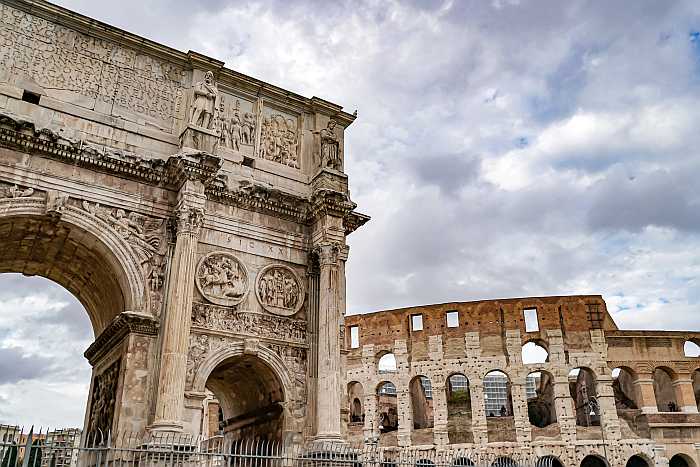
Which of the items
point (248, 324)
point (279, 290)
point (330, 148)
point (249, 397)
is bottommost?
point (249, 397)

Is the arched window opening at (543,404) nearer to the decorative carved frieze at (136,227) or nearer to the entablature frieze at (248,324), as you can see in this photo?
the entablature frieze at (248,324)

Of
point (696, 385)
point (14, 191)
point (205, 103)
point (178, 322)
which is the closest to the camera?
point (14, 191)

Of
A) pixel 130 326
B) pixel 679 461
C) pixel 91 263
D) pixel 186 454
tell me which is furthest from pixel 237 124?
pixel 679 461

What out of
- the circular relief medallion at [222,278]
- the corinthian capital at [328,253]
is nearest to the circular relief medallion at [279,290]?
the circular relief medallion at [222,278]

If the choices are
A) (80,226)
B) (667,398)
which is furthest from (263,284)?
(667,398)

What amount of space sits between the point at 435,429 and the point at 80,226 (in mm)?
20841

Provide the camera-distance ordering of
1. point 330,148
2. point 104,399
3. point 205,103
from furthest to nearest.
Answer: point 330,148 → point 205,103 → point 104,399

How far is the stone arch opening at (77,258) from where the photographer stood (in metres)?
10.6

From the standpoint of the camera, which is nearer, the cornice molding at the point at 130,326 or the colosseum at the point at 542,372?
the cornice molding at the point at 130,326

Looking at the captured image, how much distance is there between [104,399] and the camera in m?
11.1

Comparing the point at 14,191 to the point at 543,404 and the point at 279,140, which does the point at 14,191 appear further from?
the point at 543,404

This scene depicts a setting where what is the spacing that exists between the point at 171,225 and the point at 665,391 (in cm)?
2817

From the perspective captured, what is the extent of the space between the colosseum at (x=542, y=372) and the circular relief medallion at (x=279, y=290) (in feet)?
49.0

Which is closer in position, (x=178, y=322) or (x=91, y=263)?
(x=178, y=322)
